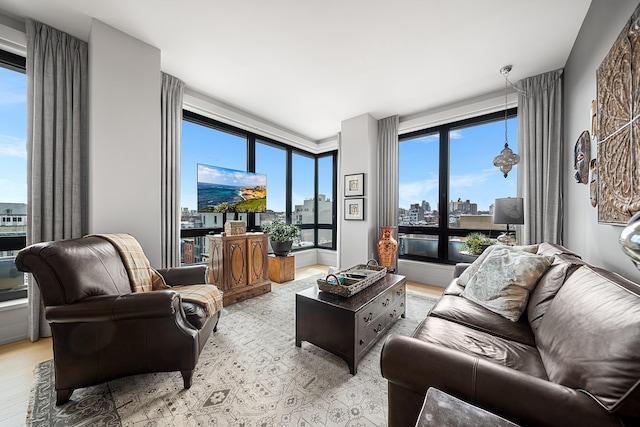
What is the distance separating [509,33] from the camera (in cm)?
218

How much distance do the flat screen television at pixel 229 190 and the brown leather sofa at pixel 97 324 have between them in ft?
5.69

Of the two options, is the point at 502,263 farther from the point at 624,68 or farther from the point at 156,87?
the point at 156,87

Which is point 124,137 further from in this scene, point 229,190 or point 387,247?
point 387,247

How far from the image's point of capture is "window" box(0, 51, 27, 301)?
2.08 meters

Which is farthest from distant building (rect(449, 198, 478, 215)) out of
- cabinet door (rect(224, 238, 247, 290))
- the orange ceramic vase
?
cabinet door (rect(224, 238, 247, 290))

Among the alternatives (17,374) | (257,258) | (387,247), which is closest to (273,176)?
(257,258)

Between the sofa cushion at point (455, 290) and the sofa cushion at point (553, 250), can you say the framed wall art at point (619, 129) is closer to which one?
the sofa cushion at point (553, 250)

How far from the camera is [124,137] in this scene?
224cm

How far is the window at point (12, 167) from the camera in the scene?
208cm

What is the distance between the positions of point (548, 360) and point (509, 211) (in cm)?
198

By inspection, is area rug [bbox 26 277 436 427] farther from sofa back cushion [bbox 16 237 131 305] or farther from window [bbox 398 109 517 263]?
window [bbox 398 109 517 263]

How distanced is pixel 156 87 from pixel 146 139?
56 centimetres

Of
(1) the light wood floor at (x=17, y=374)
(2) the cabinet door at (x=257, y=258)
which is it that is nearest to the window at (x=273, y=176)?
(2) the cabinet door at (x=257, y=258)

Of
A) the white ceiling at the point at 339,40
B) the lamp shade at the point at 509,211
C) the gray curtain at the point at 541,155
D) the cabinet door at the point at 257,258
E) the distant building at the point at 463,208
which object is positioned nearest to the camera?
the white ceiling at the point at 339,40
